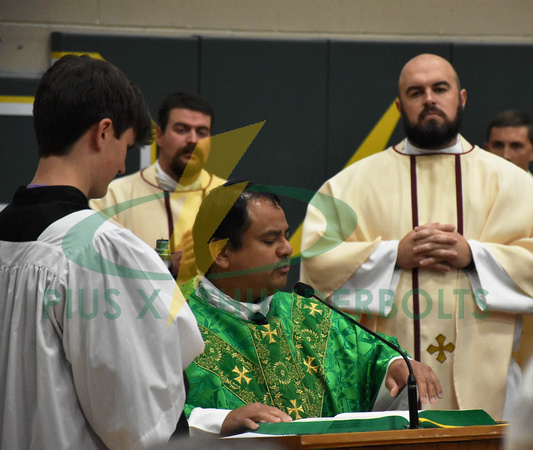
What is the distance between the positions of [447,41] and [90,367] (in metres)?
5.15

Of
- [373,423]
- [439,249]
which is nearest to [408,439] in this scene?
[373,423]

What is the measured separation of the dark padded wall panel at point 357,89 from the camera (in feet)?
20.7

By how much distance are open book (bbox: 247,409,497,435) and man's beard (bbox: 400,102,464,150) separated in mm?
2166

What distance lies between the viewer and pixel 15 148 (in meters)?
6.10

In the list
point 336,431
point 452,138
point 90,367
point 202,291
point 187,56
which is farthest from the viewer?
point 187,56

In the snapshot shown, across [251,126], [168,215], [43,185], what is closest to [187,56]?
[251,126]

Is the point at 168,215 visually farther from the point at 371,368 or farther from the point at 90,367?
the point at 90,367

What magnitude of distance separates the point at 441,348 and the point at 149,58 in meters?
3.28

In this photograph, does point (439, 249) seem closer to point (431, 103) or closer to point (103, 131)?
point (431, 103)

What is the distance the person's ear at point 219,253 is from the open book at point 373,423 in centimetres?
83

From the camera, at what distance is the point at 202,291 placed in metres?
3.19

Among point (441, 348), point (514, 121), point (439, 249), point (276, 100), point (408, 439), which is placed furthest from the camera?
point (276, 100)

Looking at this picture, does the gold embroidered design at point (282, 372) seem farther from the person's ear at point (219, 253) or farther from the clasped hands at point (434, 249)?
the clasped hands at point (434, 249)

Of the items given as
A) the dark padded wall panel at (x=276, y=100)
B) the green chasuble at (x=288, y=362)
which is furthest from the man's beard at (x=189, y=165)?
the green chasuble at (x=288, y=362)
